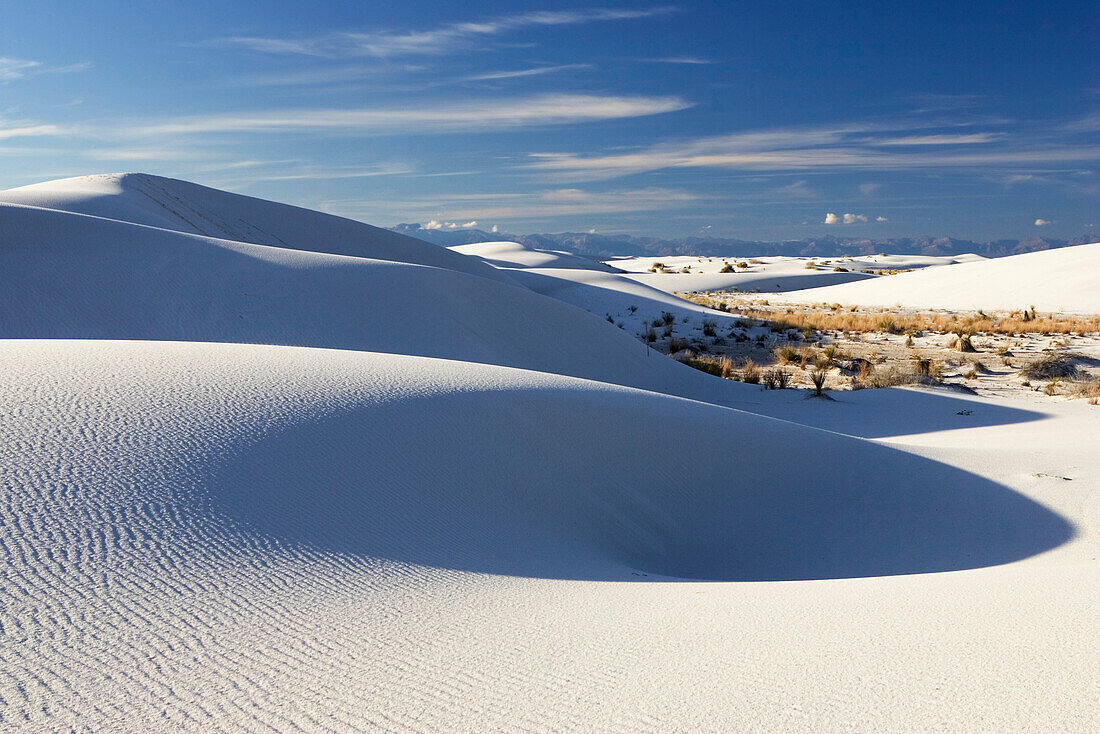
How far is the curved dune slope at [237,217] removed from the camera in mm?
20469

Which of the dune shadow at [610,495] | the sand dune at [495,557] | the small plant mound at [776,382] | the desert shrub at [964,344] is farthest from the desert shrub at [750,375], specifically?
the dune shadow at [610,495]

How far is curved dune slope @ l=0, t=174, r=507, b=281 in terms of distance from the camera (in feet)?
67.2

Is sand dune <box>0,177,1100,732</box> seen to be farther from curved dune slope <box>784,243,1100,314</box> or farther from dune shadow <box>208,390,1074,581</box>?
curved dune slope <box>784,243,1100,314</box>

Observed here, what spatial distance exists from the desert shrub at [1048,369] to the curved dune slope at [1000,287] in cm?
1354

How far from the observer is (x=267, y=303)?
11.7 meters

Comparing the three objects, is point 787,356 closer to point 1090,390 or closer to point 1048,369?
point 1048,369

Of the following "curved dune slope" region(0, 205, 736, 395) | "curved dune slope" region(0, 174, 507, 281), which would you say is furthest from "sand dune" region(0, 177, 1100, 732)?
"curved dune slope" region(0, 174, 507, 281)

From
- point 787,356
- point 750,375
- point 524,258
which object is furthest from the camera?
point 524,258

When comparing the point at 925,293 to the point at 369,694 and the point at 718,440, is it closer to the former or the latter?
the point at 718,440

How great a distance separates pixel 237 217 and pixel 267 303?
12849mm

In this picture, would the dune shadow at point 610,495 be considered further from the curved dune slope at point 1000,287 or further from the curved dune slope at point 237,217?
the curved dune slope at point 1000,287

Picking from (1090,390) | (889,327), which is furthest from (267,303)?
(889,327)

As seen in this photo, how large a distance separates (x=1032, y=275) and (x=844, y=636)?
36902 millimetres

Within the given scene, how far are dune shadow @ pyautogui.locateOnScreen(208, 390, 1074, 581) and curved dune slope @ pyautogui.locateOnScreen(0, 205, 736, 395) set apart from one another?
5683mm
